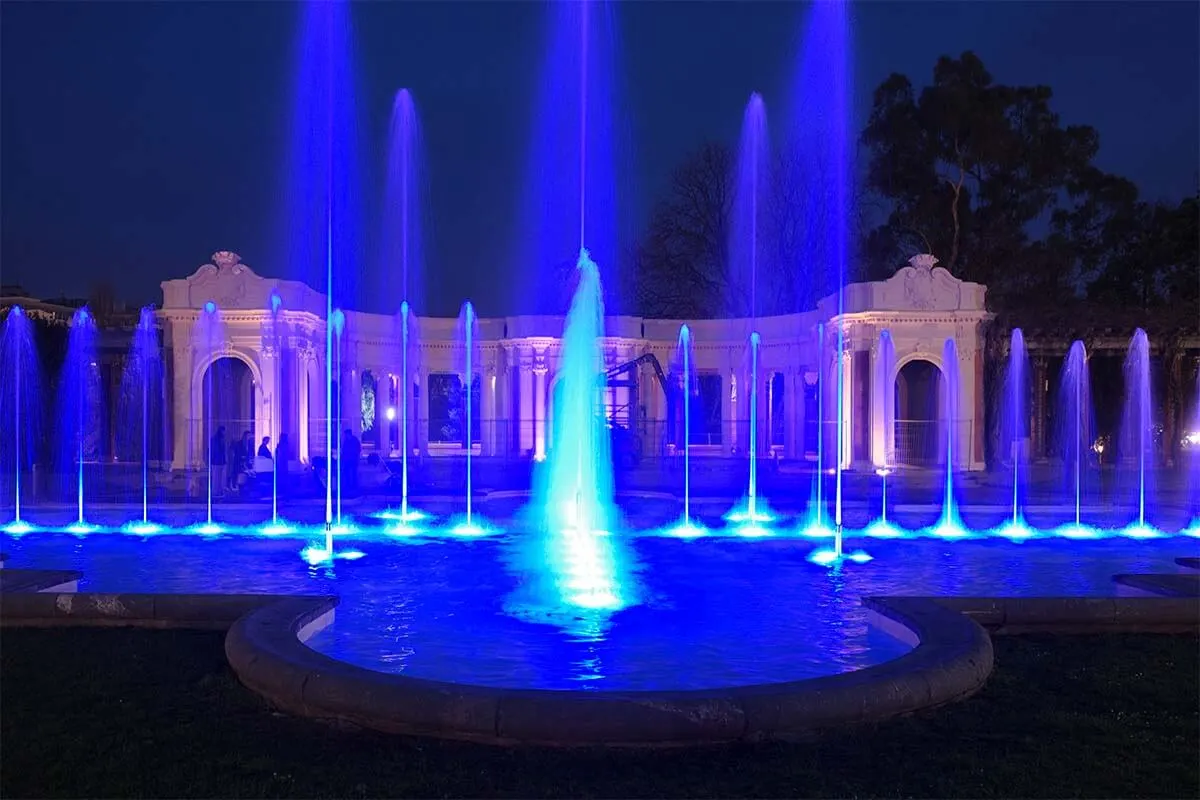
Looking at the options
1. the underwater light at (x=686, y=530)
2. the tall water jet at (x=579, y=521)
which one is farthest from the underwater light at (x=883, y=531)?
the tall water jet at (x=579, y=521)

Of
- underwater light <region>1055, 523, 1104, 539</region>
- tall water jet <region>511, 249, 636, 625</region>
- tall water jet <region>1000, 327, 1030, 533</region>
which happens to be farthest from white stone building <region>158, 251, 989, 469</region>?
underwater light <region>1055, 523, 1104, 539</region>

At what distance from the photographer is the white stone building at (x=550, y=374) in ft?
91.8

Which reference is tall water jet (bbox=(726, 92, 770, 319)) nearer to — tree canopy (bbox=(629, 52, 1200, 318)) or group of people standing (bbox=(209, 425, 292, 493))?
tree canopy (bbox=(629, 52, 1200, 318))

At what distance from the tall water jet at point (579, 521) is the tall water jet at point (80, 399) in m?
14.8

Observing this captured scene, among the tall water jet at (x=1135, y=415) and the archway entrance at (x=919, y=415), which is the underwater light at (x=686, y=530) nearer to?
the archway entrance at (x=919, y=415)

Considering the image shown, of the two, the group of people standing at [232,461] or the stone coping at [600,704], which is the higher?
the group of people standing at [232,461]

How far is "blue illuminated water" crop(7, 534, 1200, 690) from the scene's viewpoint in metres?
6.90

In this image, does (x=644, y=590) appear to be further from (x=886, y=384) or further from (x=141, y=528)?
(x=886, y=384)

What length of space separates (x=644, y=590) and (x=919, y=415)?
2780cm

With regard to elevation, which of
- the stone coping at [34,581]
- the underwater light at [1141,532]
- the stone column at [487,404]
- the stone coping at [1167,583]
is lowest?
the underwater light at [1141,532]

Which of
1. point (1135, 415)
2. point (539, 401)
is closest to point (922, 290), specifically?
point (1135, 415)

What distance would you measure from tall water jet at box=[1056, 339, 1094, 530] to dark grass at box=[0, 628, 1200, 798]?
25.9 metres

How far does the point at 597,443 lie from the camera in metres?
23.4

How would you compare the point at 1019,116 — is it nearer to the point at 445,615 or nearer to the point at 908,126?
the point at 908,126
